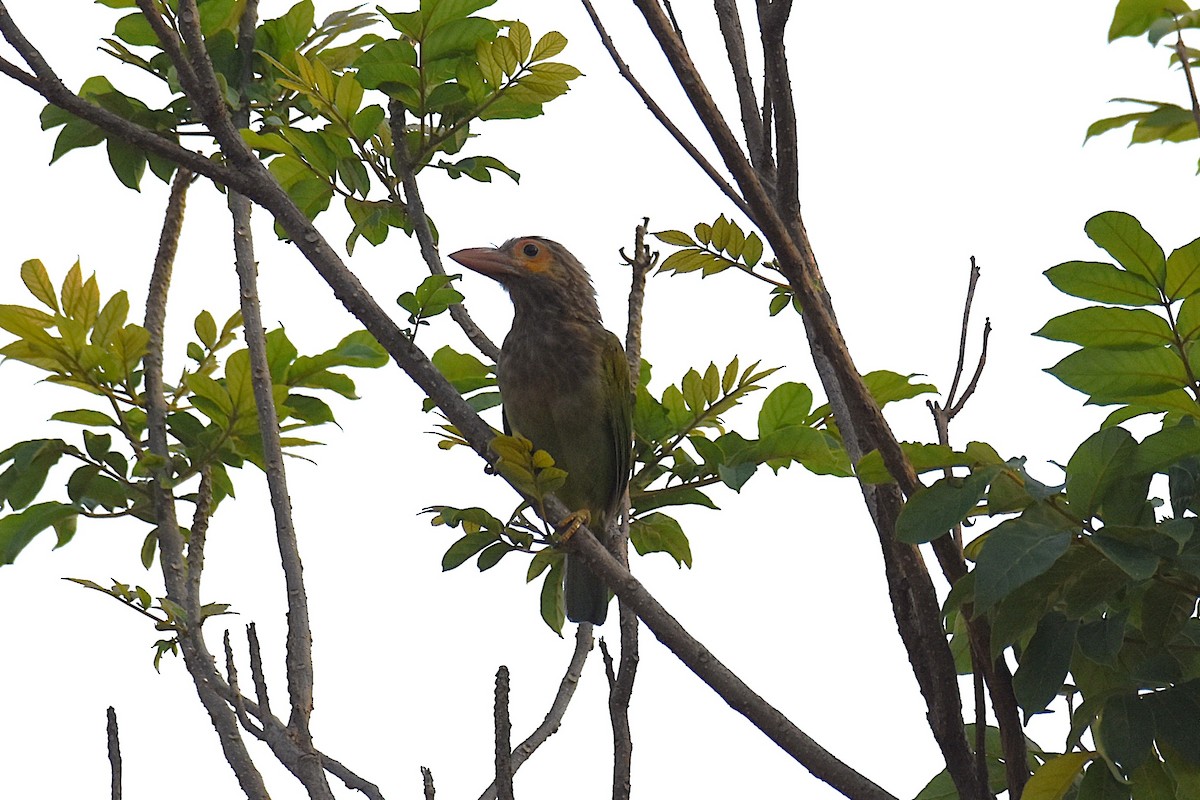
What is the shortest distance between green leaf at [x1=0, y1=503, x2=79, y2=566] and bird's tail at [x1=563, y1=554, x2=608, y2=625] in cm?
181

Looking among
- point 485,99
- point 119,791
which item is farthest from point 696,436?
point 119,791

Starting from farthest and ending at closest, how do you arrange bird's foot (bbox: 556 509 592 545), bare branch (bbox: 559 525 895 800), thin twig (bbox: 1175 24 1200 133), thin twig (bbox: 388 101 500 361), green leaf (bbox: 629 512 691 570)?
green leaf (bbox: 629 512 691 570) < thin twig (bbox: 388 101 500 361) < bird's foot (bbox: 556 509 592 545) < bare branch (bbox: 559 525 895 800) < thin twig (bbox: 1175 24 1200 133)

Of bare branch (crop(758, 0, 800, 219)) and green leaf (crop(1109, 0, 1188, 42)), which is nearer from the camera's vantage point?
green leaf (crop(1109, 0, 1188, 42))

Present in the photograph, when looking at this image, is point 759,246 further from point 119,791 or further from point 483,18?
point 119,791

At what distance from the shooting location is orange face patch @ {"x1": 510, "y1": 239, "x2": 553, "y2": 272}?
15.1 feet

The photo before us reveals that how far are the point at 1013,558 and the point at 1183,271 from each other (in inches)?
20.5

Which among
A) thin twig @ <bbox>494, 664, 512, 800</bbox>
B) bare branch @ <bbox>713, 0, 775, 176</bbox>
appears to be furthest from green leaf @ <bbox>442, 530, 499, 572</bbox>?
bare branch @ <bbox>713, 0, 775, 176</bbox>

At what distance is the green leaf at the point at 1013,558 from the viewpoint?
1543 millimetres

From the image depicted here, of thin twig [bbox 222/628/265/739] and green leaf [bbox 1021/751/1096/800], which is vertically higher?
thin twig [bbox 222/628/265/739]

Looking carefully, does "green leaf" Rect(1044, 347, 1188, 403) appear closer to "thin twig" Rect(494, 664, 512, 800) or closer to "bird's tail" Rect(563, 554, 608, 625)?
"thin twig" Rect(494, 664, 512, 800)

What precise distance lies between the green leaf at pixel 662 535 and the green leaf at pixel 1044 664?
1.25 metres

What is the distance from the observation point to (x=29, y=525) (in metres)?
2.79

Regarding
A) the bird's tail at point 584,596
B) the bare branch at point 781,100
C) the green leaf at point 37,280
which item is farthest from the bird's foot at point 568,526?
the bird's tail at point 584,596

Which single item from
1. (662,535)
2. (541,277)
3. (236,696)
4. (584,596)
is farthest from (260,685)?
(541,277)
